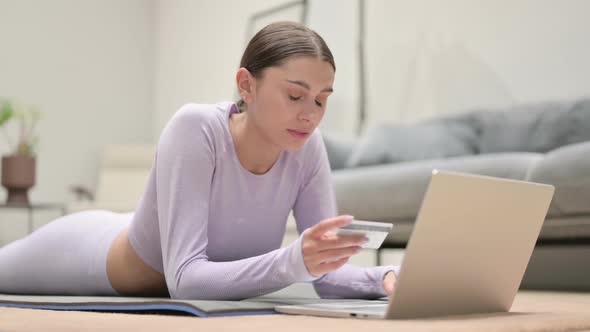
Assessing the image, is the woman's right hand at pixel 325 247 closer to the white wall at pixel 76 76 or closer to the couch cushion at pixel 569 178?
the couch cushion at pixel 569 178

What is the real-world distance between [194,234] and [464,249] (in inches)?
19.2

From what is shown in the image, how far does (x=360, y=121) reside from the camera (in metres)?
4.40

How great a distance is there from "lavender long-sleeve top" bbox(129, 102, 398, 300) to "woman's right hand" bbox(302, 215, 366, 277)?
0.08 feet

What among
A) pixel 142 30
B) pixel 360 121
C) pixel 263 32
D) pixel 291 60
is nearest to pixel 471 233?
pixel 291 60

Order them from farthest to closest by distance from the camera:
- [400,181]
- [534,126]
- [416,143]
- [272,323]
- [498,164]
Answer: [416,143] < [534,126] < [400,181] < [498,164] < [272,323]

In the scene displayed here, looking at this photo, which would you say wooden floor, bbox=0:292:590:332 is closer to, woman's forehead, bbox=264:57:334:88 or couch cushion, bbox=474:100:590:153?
woman's forehead, bbox=264:57:334:88

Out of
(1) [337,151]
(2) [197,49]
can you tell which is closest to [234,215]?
(1) [337,151]

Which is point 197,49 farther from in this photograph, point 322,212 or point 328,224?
point 328,224

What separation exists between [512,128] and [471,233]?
2.14 metres

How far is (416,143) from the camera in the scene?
3.42 m

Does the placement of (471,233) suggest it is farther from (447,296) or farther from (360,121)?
(360,121)

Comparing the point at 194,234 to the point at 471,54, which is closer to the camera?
the point at 194,234

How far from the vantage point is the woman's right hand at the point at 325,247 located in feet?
3.70

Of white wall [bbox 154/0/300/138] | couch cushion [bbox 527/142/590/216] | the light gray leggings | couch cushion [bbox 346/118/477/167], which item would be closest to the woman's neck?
the light gray leggings
